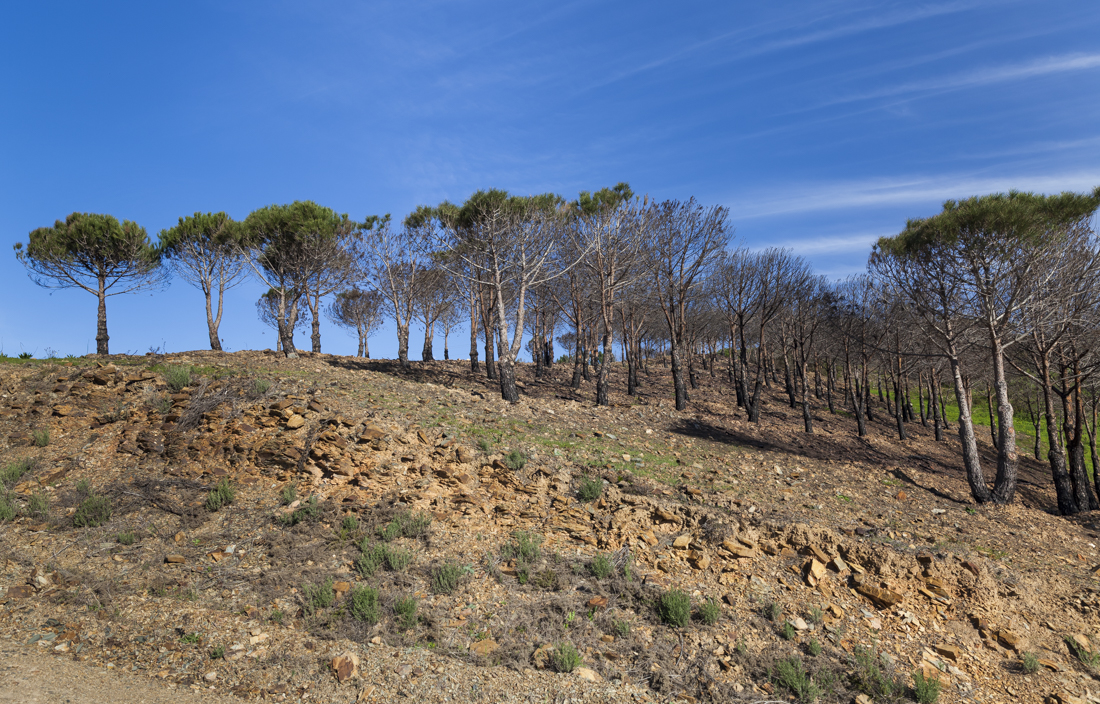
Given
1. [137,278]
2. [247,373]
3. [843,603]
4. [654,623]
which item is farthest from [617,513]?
[137,278]

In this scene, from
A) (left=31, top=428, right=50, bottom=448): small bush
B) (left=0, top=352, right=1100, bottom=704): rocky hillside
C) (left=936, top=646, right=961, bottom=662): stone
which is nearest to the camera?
(left=0, top=352, right=1100, bottom=704): rocky hillside

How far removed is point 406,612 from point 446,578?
0.93 meters

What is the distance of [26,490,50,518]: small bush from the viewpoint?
11.3 m

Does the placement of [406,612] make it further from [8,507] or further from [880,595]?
[8,507]

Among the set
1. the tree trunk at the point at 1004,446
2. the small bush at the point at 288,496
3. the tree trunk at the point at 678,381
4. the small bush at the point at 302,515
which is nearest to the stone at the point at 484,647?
the small bush at the point at 302,515

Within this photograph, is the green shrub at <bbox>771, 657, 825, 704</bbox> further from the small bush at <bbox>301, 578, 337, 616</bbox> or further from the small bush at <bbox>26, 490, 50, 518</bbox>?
the small bush at <bbox>26, 490, 50, 518</bbox>

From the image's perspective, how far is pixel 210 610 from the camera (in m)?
8.74

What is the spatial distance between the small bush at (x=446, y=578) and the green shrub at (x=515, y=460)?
364 centimetres

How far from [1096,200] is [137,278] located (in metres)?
45.1

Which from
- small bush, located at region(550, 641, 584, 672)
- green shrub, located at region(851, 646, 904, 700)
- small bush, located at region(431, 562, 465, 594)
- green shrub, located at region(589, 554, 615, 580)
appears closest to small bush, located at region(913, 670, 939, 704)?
green shrub, located at region(851, 646, 904, 700)

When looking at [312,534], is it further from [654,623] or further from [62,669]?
[654,623]

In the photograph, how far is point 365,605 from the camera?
8602 millimetres

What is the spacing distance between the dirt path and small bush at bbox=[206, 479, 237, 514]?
396 cm

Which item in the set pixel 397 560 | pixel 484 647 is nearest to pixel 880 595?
pixel 484 647
